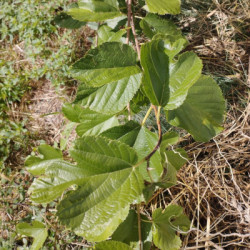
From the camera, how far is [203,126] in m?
0.74

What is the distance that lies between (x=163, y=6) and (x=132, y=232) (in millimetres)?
579

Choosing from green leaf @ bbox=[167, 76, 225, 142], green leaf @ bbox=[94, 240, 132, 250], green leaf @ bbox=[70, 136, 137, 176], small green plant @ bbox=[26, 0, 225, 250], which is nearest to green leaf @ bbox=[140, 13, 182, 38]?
small green plant @ bbox=[26, 0, 225, 250]

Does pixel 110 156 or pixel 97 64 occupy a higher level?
pixel 97 64

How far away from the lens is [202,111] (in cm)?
75

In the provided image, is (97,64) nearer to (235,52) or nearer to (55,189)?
(55,189)

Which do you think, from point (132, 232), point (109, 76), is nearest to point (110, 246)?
point (132, 232)

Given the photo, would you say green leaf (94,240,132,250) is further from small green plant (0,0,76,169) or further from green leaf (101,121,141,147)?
small green plant (0,0,76,169)

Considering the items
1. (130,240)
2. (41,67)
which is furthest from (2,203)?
(130,240)

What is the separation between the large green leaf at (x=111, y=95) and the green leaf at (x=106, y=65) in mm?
20

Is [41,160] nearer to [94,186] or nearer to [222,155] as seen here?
[94,186]

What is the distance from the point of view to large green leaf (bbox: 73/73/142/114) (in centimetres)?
69

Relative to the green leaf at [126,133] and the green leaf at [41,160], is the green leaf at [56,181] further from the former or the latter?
the green leaf at [41,160]

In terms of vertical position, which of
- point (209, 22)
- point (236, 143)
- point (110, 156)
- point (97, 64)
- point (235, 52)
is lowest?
point (236, 143)

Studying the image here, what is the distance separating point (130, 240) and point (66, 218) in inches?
11.0
